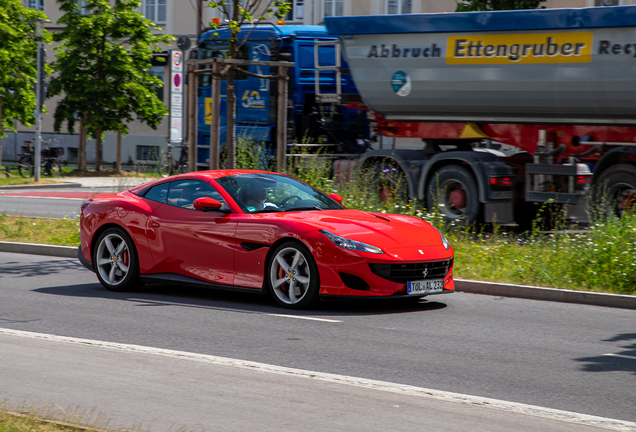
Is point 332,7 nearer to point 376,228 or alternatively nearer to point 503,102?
point 503,102

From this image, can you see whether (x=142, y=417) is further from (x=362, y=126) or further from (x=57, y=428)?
(x=362, y=126)

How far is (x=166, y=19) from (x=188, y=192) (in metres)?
34.9

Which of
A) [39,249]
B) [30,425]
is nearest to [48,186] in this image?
[39,249]

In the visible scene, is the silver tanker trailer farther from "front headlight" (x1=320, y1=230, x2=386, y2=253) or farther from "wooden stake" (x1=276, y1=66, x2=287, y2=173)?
"front headlight" (x1=320, y1=230, x2=386, y2=253)

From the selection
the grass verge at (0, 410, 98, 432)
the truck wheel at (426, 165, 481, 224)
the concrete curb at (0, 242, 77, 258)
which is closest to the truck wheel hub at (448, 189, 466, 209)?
the truck wheel at (426, 165, 481, 224)

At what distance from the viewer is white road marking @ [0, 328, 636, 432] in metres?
4.63

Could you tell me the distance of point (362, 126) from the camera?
17.9 m

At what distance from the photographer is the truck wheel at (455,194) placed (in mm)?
14531

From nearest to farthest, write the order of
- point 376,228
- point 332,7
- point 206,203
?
point 376,228 < point 206,203 < point 332,7

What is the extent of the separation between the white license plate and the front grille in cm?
4

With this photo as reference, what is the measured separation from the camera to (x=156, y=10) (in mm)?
42438

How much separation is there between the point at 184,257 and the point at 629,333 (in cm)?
428

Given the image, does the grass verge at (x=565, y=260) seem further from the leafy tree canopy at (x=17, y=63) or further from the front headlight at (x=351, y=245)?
the leafy tree canopy at (x=17, y=63)

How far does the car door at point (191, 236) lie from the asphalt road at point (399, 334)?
0.36 m
